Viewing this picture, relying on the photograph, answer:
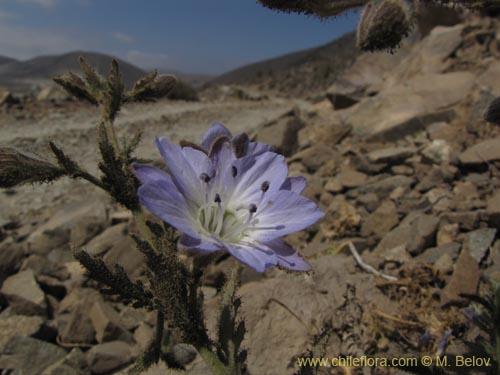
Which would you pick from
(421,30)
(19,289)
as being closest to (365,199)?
(19,289)

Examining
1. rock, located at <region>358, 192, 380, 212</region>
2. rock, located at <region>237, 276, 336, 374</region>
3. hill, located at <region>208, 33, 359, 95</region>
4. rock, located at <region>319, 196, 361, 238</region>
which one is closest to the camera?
rock, located at <region>237, 276, 336, 374</region>

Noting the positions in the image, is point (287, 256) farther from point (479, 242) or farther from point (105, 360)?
point (479, 242)

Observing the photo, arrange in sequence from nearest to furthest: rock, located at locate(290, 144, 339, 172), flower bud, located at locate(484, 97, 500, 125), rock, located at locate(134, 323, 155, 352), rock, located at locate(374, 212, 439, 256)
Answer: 1. flower bud, located at locate(484, 97, 500, 125)
2. rock, located at locate(134, 323, 155, 352)
3. rock, located at locate(374, 212, 439, 256)
4. rock, located at locate(290, 144, 339, 172)

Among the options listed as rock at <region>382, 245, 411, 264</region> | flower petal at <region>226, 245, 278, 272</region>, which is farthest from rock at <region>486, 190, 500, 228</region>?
flower petal at <region>226, 245, 278, 272</region>

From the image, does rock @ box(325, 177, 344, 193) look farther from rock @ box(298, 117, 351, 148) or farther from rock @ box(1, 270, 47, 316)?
rock @ box(1, 270, 47, 316)

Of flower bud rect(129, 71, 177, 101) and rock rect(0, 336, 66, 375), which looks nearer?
flower bud rect(129, 71, 177, 101)

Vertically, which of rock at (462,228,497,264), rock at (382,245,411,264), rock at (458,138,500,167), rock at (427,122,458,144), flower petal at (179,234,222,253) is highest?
flower petal at (179,234,222,253)
